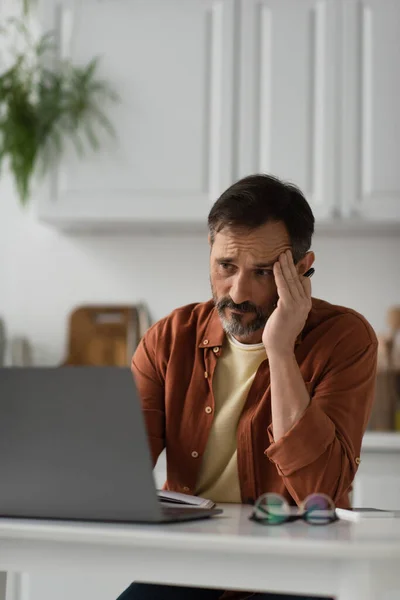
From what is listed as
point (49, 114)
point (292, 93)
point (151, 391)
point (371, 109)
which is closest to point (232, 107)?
point (292, 93)

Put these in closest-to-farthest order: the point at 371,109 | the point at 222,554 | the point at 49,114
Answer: the point at 222,554
the point at 371,109
the point at 49,114

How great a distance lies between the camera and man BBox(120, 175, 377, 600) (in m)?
1.66

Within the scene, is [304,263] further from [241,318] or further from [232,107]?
[232,107]

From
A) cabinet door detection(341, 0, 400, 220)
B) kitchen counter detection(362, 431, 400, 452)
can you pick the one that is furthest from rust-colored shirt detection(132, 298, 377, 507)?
cabinet door detection(341, 0, 400, 220)

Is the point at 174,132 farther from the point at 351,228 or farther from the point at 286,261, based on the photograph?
the point at 286,261

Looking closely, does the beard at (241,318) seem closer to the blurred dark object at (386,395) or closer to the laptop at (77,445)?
the laptop at (77,445)

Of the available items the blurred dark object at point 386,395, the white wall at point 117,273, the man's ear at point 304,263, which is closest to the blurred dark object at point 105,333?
the white wall at point 117,273

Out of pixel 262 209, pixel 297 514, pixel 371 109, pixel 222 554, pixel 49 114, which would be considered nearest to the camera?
pixel 222 554

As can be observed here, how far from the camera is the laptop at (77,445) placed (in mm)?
1117

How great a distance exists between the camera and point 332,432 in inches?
61.4

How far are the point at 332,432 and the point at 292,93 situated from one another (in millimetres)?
1821

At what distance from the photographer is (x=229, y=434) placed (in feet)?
5.83

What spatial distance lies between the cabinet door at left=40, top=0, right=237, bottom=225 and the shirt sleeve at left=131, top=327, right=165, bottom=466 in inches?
50.8

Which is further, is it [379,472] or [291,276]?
[379,472]
